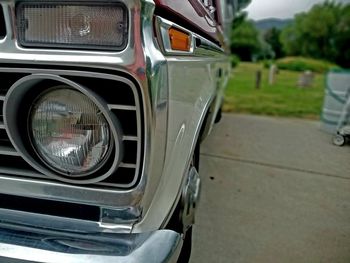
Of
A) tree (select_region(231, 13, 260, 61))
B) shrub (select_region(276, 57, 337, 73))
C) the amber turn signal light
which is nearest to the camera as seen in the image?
the amber turn signal light

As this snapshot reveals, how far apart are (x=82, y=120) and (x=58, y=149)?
11 centimetres

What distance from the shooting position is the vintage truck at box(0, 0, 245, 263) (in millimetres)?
899

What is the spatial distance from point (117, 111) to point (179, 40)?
32cm

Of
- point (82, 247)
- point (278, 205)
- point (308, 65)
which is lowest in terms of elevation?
point (278, 205)

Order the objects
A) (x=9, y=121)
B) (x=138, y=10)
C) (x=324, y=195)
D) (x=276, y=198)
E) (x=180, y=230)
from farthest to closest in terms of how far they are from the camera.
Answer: (x=276, y=198) < (x=324, y=195) < (x=180, y=230) < (x=9, y=121) < (x=138, y=10)

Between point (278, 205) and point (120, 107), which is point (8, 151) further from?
point (278, 205)

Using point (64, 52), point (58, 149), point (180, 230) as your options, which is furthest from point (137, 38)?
point (180, 230)

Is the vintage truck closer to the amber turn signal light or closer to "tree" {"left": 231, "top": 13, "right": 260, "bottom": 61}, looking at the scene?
the amber turn signal light

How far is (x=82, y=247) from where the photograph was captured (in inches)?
37.9

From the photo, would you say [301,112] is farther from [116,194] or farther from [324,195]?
[116,194]

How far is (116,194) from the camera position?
100cm

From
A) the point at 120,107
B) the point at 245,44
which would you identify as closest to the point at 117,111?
the point at 120,107

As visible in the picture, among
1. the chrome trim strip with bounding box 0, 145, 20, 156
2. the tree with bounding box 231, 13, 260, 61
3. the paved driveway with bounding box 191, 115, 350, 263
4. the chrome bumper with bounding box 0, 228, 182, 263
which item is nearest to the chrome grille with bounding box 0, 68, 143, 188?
the chrome trim strip with bounding box 0, 145, 20, 156

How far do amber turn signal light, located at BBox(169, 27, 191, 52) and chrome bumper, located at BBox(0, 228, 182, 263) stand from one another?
573 millimetres
